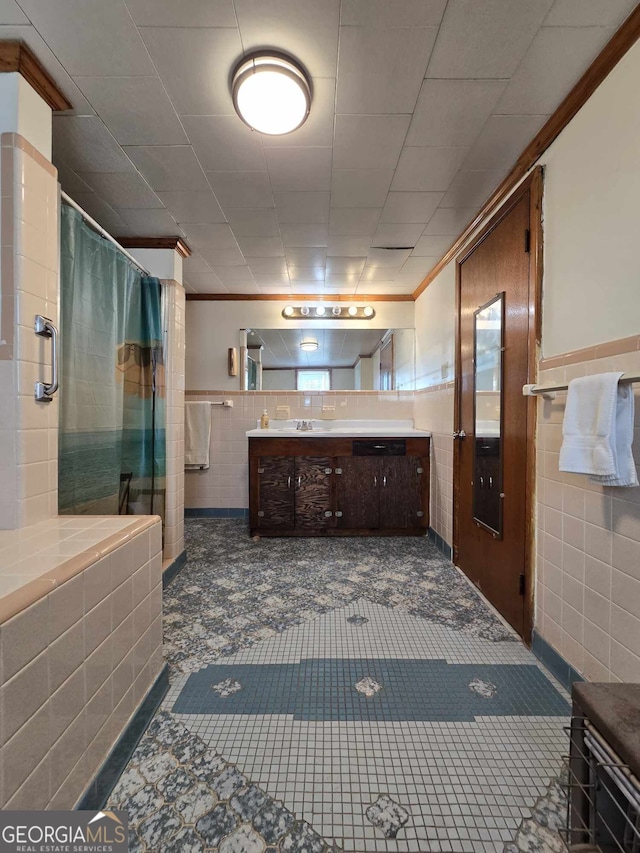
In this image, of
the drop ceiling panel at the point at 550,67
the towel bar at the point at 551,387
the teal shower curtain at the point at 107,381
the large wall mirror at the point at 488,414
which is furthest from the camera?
the large wall mirror at the point at 488,414

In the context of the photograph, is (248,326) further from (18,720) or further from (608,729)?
(608,729)

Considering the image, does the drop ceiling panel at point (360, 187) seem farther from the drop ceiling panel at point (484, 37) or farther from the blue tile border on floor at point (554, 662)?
the blue tile border on floor at point (554, 662)

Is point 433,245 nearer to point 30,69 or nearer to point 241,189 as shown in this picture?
point 241,189

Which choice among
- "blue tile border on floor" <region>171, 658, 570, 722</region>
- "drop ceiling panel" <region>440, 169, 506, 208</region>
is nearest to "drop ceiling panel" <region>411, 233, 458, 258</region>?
"drop ceiling panel" <region>440, 169, 506, 208</region>

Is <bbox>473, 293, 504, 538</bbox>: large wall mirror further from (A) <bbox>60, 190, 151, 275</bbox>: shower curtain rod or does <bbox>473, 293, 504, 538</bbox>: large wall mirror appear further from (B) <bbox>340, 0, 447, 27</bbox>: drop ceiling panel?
(A) <bbox>60, 190, 151, 275</bbox>: shower curtain rod

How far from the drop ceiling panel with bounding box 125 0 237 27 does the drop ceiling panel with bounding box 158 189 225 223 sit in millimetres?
877

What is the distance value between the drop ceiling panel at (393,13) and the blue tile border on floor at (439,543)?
2588mm

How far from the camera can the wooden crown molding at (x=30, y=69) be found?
124 centimetres

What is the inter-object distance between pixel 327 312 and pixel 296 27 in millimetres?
2578

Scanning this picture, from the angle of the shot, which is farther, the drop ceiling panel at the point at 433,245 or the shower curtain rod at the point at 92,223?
the drop ceiling panel at the point at 433,245

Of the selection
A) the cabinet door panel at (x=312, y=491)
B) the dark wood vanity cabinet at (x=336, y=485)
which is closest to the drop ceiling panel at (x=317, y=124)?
the dark wood vanity cabinet at (x=336, y=485)

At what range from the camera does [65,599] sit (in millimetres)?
845

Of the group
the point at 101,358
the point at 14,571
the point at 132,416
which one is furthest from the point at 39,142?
A: the point at 14,571

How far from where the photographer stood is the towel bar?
106cm
